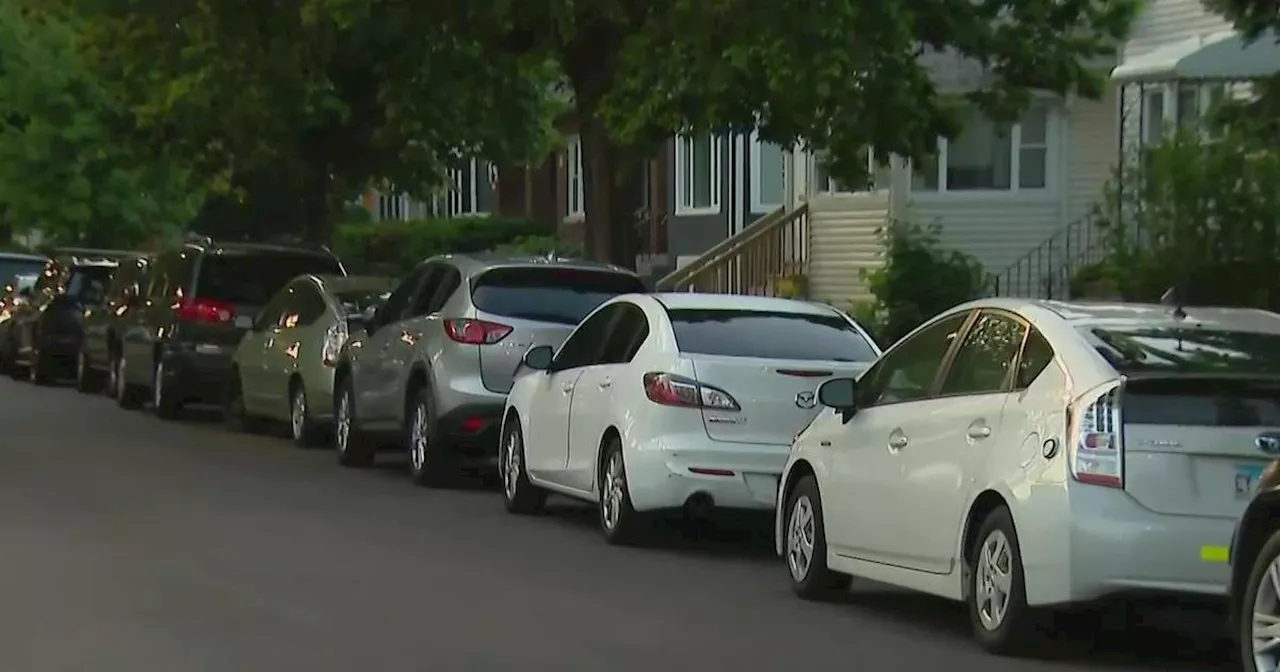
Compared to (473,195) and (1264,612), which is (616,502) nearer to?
(1264,612)

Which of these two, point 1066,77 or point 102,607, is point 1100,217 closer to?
point 1066,77

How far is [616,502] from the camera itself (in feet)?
50.4

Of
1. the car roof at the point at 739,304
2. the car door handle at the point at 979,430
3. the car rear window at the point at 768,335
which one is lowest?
the car door handle at the point at 979,430

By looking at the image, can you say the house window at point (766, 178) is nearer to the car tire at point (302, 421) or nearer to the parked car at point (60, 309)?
the parked car at point (60, 309)

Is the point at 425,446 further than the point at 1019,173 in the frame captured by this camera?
No

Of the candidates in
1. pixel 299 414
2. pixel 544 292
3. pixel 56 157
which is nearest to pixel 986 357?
pixel 544 292

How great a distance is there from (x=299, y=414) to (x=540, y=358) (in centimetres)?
701

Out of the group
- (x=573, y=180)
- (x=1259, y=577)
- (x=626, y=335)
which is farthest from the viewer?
(x=573, y=180)

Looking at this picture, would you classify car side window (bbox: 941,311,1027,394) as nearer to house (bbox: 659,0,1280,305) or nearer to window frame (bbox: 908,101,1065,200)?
house (bbox: 659,0,1280,305)

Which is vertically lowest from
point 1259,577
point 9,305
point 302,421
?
point 302,421

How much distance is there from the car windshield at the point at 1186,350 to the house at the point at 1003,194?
1834 cm

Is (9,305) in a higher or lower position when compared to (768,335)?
lower

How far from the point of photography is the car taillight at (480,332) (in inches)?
743

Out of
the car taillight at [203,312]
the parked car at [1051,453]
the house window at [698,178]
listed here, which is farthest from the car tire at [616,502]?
the house window at [698,178]
